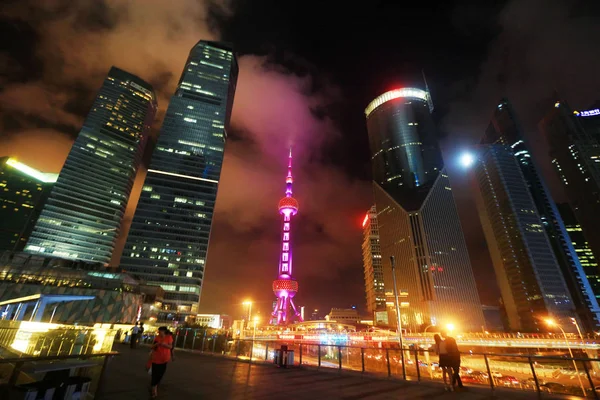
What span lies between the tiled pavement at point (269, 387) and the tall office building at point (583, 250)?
194 m

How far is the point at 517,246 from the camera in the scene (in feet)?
480

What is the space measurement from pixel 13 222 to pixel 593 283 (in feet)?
1012

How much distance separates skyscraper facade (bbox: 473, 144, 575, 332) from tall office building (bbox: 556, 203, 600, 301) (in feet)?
88.6

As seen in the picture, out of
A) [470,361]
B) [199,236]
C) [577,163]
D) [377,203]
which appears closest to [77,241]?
[199,236]

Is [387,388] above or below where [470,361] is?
above

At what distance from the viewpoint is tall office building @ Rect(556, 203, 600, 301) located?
142m

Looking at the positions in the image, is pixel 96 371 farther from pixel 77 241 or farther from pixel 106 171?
pixel 106 171

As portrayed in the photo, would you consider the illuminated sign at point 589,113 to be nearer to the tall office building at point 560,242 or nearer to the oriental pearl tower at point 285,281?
the tall office building at point 560,242

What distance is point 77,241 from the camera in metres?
134

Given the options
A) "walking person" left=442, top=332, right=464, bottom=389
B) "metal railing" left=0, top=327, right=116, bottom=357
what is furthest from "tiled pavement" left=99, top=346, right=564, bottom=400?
"metal railing" left=0, top=327, right=116, bottom=357

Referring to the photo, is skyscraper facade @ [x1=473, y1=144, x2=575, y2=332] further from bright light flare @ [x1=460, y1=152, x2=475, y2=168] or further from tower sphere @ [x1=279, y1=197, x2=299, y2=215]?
tower sphere @ [x1=279, y1=197, x2=299, y2=215]

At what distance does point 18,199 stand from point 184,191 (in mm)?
99903

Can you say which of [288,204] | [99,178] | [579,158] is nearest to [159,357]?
[288,204]

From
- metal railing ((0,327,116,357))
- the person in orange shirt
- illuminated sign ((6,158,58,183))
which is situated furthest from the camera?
illuminated sign ((6,158,58,183))
